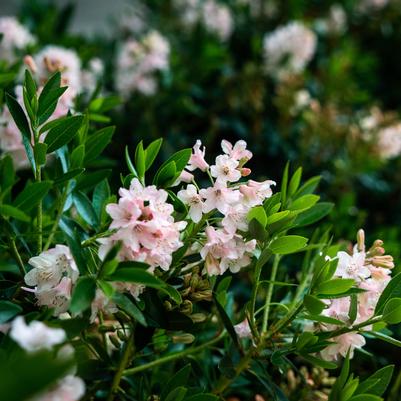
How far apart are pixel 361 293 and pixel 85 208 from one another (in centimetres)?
36

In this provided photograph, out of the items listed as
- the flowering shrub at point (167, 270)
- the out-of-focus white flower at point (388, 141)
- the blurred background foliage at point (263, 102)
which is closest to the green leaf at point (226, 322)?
the flowering shrub at point (167, 270)

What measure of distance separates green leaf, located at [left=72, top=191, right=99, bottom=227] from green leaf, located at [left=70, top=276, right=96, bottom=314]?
0.68ft

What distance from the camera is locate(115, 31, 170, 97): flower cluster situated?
173cm

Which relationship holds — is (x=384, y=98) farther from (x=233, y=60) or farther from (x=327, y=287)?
(x=327, y=287)

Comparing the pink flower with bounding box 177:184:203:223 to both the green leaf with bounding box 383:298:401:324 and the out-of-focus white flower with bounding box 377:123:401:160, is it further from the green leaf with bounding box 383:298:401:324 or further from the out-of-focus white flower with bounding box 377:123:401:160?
the out-of-focus white flower with bounding box 377:123:401:160

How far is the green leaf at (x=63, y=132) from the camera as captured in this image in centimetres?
72

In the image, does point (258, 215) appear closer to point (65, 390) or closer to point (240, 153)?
point (240, 153)

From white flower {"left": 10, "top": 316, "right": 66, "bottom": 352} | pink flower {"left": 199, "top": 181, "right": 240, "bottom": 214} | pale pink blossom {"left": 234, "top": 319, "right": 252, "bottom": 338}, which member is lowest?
pale pink blossom {"left": 234, "top": 319, "right": 252, "bottom": 338}

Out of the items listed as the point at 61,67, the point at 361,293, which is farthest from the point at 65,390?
the point at 61,67

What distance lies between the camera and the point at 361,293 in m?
0.73

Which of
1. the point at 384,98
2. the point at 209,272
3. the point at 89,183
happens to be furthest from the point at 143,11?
the point at 209,272

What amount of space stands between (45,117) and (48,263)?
197 mm

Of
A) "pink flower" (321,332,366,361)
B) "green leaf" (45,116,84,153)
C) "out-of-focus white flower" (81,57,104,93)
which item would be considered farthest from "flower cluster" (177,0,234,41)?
"pink flower" (321,332,366,361)

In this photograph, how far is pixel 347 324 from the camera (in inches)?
27.8
